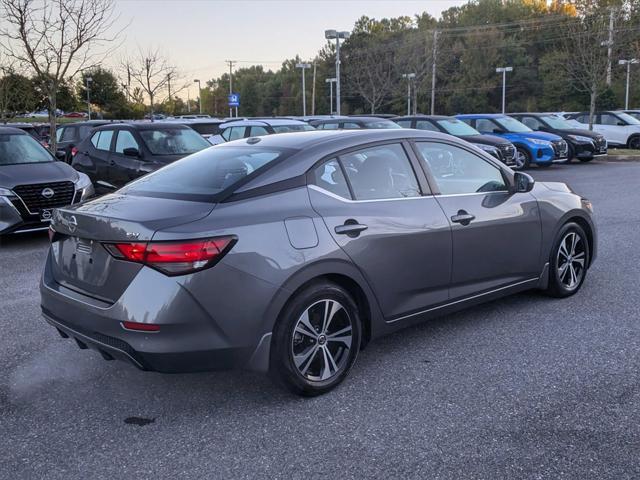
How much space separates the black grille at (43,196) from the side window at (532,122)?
16288 mm

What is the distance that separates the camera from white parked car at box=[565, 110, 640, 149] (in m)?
24.5

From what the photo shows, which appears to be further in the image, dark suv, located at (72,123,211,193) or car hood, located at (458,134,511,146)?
car hood, located at (458,134,511,146)

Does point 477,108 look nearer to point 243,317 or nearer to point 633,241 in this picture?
point 633,241

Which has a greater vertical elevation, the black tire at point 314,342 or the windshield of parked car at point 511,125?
the windshield of parked car at point 511,125

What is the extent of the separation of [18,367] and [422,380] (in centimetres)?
269

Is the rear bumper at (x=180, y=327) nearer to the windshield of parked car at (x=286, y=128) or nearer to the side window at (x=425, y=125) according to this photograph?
the windshield of parked car at (x=286, y=128)

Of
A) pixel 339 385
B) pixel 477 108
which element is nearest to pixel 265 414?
pixel 339 385

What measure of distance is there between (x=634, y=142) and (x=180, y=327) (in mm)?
25018

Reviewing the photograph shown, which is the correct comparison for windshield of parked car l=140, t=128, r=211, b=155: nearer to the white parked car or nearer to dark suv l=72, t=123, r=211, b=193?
dark suv l=72, t=123, r=211, b=193

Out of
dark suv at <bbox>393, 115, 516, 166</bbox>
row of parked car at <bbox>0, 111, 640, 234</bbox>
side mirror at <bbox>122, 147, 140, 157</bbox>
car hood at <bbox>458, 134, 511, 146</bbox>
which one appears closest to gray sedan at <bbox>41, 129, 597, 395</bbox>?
row of parked car at <bbox>0, 111, 640, 234</bbox>

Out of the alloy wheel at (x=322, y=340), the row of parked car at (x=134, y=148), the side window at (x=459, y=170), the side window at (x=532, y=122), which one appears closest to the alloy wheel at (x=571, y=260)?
the side window at (x=459, y=170)

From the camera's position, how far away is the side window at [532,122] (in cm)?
2100

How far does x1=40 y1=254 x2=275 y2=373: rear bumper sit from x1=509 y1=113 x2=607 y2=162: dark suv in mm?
18774

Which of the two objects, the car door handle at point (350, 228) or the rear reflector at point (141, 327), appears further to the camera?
the car door handle at point (350, 228)
